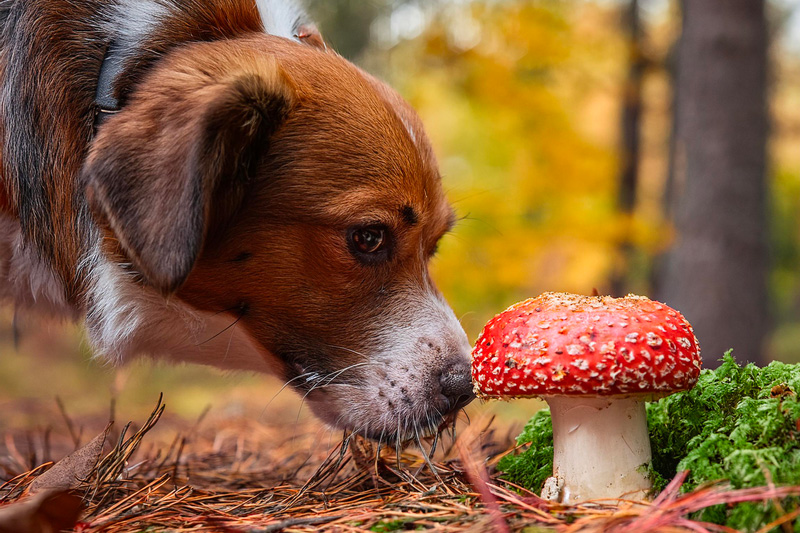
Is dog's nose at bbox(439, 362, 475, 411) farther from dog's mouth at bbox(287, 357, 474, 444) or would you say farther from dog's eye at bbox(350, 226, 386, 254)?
dog's eye at bbox(350, 226, 386, 254)

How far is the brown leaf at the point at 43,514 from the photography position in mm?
1400

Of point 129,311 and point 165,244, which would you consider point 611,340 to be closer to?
point 165,244

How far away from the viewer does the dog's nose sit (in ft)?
7.17

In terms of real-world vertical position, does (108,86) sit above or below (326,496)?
above

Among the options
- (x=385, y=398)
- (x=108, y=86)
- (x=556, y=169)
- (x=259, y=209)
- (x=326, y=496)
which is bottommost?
(x=326, y=496)

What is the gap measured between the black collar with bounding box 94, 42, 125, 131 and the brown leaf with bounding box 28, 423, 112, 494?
3.18ft

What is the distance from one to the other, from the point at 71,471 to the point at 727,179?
459 centimetres

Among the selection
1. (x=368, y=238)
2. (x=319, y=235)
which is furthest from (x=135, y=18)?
(x=368, y=238)

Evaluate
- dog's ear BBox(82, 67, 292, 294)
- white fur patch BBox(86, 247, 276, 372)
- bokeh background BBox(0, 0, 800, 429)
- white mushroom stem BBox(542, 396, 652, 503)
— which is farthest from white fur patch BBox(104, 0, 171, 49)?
white mushroom stem BBox(542, 396, 652, 503)

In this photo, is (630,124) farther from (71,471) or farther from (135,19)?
(71,471)

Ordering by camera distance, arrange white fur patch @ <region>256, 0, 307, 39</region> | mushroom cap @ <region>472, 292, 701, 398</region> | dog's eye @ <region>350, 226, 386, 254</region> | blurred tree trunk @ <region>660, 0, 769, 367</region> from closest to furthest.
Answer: mushroom cap @ <region>472, 292, 701, 398</region>, dog's eye @ <region>350, 226, 386, 254</region>, white fur patch @ <region>256, 0, 307, 39</region>, blurred tree trunk @ <region>660, 0, 769, 367</region>

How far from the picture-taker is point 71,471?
6.32ft

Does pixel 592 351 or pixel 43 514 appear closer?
pixel 43 514

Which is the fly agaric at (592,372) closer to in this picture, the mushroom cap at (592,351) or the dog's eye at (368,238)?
the mushroom cap at (592,351)
